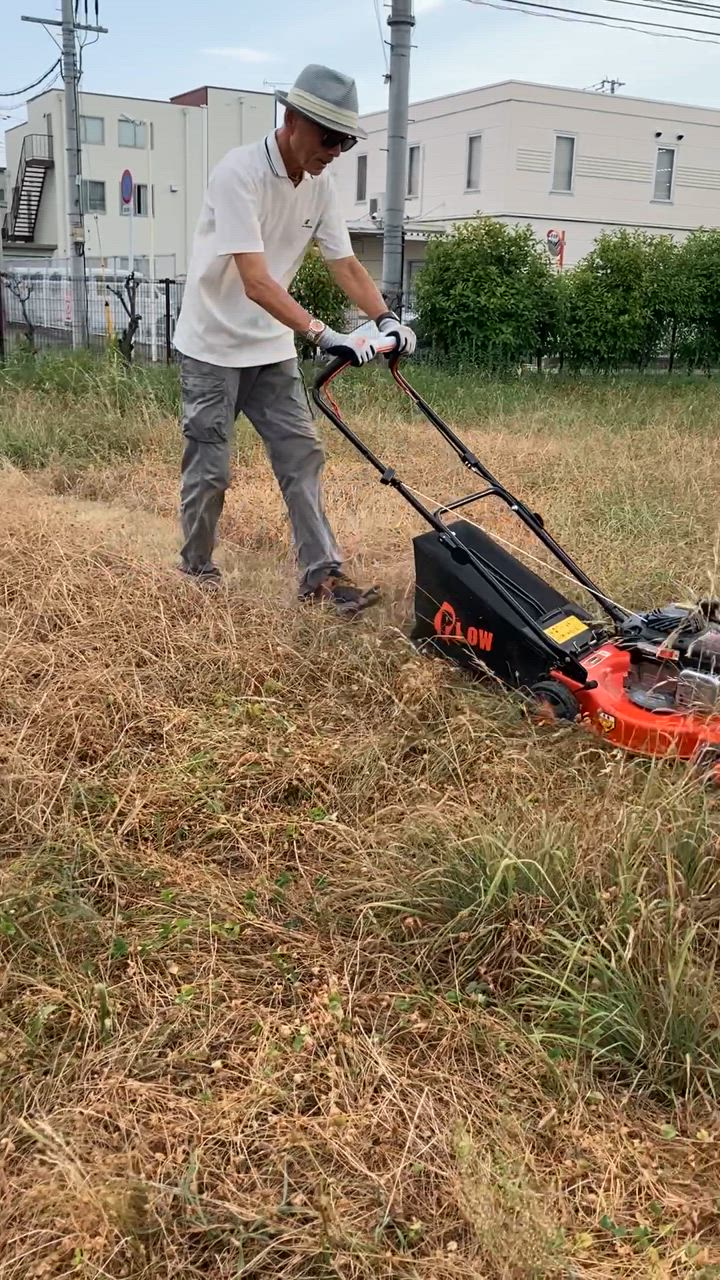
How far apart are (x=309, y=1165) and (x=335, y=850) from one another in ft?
2.94

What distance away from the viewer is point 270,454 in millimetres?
3973

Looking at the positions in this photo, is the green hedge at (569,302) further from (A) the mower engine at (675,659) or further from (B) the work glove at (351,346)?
(A) the mower engine at (675,659)

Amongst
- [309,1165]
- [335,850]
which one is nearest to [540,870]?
[335,850]

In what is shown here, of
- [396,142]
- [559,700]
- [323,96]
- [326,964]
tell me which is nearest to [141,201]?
[396,142]

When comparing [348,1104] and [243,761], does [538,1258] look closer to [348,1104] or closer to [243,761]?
[348,1104]

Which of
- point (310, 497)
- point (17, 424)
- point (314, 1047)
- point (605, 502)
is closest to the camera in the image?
point (314, 1047)

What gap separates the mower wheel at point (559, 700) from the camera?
2842 millimetres

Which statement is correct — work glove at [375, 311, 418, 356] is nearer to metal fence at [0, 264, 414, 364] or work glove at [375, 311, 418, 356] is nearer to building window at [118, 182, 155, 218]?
metal fence at [0, 264, 414, 364]

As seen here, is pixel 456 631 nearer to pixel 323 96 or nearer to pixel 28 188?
pixel 323 96

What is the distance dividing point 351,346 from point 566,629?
1.05 meters

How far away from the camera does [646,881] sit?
2.18m

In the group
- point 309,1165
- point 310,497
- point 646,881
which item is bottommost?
point 309,1165

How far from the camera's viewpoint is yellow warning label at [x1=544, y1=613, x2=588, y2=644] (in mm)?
3011

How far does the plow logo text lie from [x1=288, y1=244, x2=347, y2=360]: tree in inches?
329
